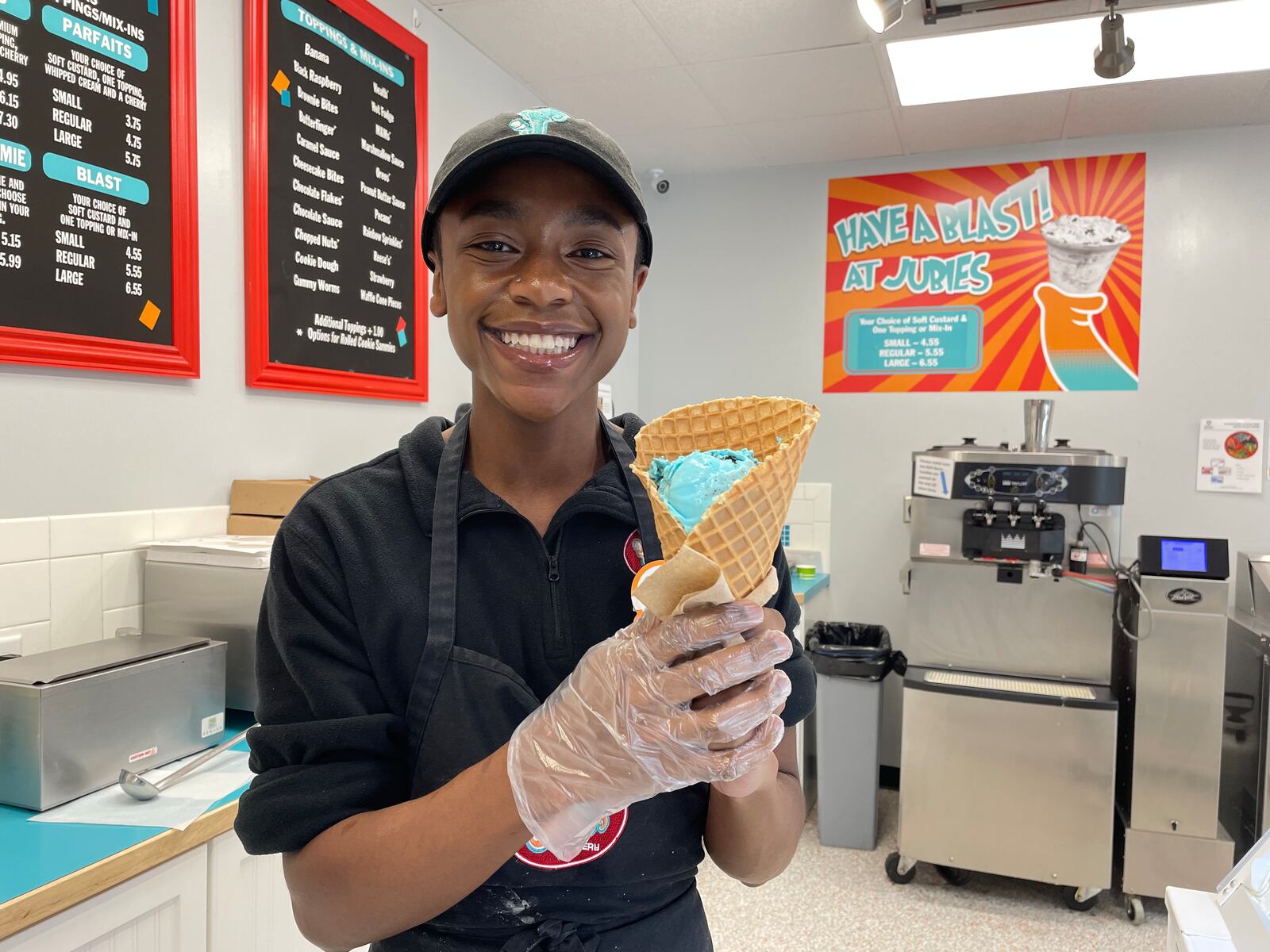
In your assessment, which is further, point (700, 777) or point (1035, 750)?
point (1035, 750)

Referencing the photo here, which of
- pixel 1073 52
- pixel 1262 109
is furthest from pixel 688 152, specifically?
pixel 1262 109

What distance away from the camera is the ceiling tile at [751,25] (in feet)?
9.41

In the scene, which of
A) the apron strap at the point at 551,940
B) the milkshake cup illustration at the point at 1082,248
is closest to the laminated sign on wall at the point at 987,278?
the milkshake cup illustration at the point at 1082,248

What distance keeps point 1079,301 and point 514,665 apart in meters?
3.94

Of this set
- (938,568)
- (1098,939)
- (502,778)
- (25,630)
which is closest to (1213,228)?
(938,568)

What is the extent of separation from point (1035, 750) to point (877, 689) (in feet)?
2.12

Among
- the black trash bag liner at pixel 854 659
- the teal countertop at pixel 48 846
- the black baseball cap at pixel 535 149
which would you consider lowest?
the black trash bag liner at pixel 854 659

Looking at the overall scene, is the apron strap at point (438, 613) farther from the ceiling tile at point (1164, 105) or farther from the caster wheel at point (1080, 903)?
the ceiling tile at point (1164, 105)

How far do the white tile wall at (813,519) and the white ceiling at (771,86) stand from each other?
1704 millimetres

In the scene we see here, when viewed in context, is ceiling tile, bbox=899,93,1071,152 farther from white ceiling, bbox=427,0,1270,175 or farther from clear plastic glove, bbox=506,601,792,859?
clear plastic glove, bbox=506,601,792,859

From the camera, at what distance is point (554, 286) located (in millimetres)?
932

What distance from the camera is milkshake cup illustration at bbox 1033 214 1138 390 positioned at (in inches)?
158

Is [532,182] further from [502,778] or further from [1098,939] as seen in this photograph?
[1098,939]

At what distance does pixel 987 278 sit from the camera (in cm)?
421
